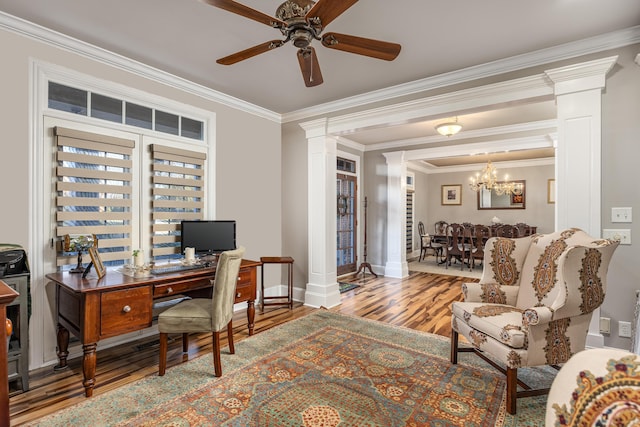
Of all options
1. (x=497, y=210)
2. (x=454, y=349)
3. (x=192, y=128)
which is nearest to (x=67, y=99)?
(x=192, y=128)

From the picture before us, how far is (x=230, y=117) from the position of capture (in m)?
3.95

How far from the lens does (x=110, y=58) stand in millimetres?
2807

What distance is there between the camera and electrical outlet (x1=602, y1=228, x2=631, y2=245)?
97.9 inches

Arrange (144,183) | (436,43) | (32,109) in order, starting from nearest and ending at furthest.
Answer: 1. (32,109)
2. (436,43)
3. (144,183)

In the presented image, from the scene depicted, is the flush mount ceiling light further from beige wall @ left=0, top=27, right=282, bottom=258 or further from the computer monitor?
the computer monitor

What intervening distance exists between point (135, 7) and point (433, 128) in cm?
417

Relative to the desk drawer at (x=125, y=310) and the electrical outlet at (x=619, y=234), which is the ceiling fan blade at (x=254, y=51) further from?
the electrical outlet at (x=619, y=234)

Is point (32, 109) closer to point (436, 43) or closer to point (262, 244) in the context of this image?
point (262, 244)

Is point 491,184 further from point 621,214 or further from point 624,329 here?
point 624,329

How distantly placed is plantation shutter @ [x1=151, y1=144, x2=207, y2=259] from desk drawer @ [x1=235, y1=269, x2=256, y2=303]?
862 mm

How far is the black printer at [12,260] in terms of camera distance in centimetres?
209

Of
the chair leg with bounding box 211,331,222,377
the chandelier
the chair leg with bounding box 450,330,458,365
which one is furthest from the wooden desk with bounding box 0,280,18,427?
the chandelier

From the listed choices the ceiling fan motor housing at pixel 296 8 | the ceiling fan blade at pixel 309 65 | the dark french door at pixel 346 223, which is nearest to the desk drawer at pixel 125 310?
the ceiling fan blade at pixel 309 65

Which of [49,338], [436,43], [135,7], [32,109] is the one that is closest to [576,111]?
[436,43]
